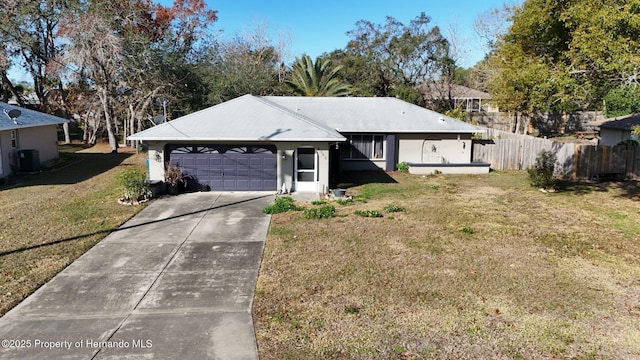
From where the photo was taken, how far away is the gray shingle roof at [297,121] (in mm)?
16828

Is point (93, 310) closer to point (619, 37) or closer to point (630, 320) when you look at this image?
point (630, 320)

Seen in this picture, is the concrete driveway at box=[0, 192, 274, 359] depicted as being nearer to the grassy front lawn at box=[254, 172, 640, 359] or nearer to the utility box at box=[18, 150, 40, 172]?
the grassy front lawn at box=[254, 172, 640, 359]

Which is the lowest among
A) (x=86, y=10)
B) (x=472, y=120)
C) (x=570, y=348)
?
(x=570, y=348)

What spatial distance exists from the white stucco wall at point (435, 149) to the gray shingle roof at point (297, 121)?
62 centimetres

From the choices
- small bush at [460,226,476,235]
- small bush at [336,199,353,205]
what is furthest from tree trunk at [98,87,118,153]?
small bush at [460,226,476,235]

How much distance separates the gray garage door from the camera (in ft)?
57.0

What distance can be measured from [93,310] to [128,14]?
1203 inches

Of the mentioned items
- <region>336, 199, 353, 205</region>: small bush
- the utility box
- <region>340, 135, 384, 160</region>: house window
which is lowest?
<region>336, 199, 353, 205</region>: small bush

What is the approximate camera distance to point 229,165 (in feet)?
57.3

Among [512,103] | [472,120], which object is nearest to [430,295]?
[512,103]

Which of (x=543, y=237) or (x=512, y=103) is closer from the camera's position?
(x=543, y=237)

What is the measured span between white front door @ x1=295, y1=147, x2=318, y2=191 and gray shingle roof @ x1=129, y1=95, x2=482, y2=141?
0.98m

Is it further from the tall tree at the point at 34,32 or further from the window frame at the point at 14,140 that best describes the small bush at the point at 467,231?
the tall tree at the point at 34,32

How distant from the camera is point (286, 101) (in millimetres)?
25984
